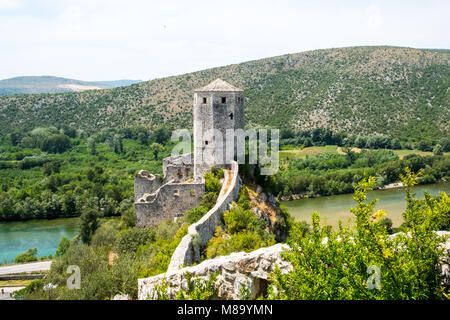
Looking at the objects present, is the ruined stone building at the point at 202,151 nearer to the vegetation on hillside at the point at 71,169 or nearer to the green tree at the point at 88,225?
the green tree at the point at 88,225

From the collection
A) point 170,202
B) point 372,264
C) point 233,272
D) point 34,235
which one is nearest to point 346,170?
point 34,235

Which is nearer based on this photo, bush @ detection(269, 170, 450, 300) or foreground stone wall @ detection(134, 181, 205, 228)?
bush @ detection(269, 170, 450, 300)

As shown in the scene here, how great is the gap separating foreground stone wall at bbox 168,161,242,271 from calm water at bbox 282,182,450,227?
1742 cm

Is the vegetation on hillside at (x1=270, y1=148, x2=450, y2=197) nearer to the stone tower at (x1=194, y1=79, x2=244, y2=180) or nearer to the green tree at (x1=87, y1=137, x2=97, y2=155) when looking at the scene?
the stone tower at (x1=194, y1=79, x2=244, y2=180)

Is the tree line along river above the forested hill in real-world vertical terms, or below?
below

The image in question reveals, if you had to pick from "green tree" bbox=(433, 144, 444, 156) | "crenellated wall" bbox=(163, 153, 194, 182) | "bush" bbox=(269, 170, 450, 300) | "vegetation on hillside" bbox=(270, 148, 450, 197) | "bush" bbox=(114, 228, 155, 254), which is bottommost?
"vegetation on hillside" bbox=(270, 148, 450, 197)

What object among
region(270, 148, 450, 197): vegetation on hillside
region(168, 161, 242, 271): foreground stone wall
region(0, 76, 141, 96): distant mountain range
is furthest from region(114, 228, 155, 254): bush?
region(0, 76, 141, 96): distant mountain range

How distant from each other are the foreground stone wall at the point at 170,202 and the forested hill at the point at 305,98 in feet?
164

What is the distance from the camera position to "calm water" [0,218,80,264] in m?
33.5

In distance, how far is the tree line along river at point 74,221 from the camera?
33969mm

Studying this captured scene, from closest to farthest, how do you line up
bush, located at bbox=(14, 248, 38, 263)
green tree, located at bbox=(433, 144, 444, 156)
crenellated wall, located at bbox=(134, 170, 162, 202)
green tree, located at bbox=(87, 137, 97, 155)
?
crenellated wall, located at bbox=(134, 170, 162, 202), bush, located at bbox=(14, 248, 38, 263), green tree, located at bbox=(433, 144, 444, 156), green tree, located at bbox=(87, 137, 97, 155)

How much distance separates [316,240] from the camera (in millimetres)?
6605

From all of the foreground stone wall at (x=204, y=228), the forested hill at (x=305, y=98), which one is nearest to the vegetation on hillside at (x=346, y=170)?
the forested hill at (x=305, y=98)

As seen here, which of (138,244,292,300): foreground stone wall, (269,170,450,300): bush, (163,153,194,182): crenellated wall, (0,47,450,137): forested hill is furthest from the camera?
(0,47,450,137): forested hill
